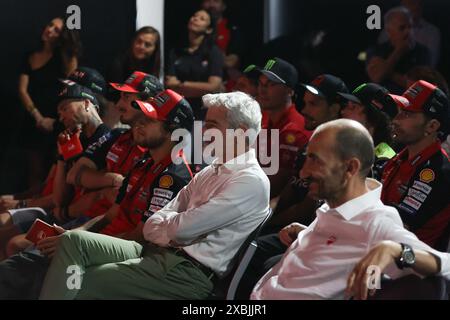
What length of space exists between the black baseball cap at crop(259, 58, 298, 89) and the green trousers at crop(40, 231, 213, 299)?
1.72 m

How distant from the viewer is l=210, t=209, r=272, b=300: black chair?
11.0 feet

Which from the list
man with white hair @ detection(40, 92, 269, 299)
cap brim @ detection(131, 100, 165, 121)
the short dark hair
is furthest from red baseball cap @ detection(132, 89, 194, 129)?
the short dark hair

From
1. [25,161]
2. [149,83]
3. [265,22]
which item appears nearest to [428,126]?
[149,83]

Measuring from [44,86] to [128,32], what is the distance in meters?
0.70

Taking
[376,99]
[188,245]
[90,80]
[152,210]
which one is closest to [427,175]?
[376,99]

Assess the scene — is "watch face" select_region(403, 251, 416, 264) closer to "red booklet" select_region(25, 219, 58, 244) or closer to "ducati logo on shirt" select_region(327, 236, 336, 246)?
"ducati logo on shirt" select_region(327, 236, 336, 246)

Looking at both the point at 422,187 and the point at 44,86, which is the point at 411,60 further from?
the point at 44,86

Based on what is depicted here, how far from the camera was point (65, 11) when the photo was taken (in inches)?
251

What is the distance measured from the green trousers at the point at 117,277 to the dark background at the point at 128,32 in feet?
8.94

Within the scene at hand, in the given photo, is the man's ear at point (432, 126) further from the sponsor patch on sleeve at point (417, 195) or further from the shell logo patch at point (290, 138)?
the shell logo patch at point (290, 138)

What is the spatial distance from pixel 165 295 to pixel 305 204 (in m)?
0.99

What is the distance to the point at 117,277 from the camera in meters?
3.47

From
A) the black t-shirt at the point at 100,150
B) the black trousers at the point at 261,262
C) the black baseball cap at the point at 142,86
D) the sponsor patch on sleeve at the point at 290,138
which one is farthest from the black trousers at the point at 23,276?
the sponsor patch on sleeve at the point at 290,138
